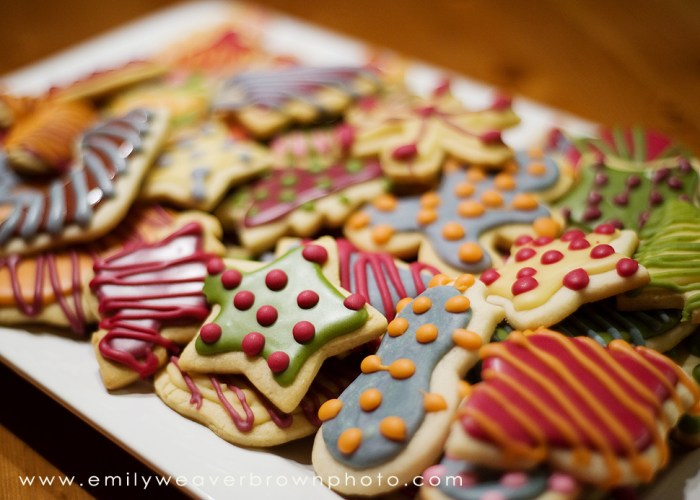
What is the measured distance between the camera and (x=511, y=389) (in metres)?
1.03

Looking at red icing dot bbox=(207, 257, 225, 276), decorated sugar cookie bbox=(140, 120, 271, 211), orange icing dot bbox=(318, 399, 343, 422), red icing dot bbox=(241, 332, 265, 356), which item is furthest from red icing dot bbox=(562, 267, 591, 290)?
decorated sugar cookie bbox=(140, 120, 271, 211)

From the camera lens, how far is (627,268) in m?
1.19

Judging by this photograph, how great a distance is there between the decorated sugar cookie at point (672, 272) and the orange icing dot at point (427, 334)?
1.28 feet

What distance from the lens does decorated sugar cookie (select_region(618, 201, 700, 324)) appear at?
4.11 feet

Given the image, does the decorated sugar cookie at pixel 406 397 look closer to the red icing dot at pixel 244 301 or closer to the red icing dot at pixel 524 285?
the red icing dot at pixel 524 285

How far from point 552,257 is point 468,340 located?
0.93 feet

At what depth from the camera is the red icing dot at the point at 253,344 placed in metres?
1.28

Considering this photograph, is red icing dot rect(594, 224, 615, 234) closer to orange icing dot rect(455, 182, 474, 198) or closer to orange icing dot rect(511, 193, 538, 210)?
orange icing dot rect(511, 193, 538, 210)

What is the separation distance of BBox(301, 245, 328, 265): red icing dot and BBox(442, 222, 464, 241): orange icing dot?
30cm

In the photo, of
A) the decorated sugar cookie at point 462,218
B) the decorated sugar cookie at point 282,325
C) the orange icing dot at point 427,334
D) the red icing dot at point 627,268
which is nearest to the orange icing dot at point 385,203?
the decorated sugar cookie at point 462,218

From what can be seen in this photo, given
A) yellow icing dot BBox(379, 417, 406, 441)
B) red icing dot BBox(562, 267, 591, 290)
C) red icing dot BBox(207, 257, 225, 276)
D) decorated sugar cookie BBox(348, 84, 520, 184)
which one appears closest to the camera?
yellow icing dot BBox(379, 417, 406, 441)

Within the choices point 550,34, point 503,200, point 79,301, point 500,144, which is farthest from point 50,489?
point 550,34

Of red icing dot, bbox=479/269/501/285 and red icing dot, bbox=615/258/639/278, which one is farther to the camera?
red icing dot, bbox=479/269/501/285

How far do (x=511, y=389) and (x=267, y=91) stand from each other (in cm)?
133
